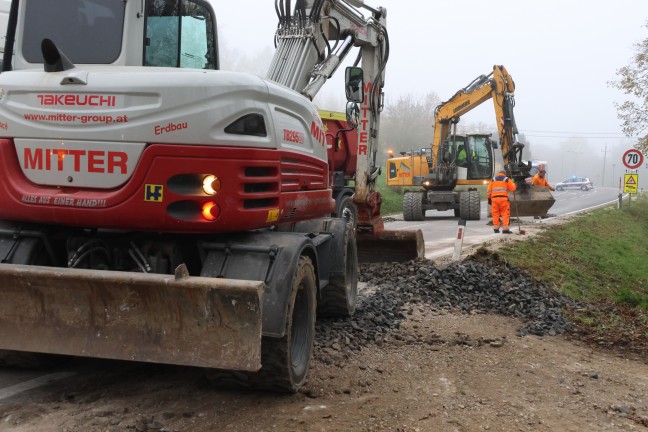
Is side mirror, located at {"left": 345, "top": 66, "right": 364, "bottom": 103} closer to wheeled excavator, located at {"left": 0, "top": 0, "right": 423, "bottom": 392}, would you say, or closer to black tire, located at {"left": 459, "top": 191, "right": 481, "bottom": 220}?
wheeled excavator, located at {"left": 0, "top": 0, "right": 423, "bottom": 392}

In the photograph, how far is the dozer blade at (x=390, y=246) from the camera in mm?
9547

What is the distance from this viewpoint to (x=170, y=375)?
4.42 m

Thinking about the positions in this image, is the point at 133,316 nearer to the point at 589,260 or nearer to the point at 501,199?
the point at 589,260

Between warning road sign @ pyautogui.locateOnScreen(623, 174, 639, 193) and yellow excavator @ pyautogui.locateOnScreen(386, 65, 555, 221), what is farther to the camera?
warning road sign @ pyautogui.locateOnScreen(623, 174, 639, 193)

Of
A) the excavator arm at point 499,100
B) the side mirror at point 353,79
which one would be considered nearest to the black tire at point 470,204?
the excavator arm at point 499,100

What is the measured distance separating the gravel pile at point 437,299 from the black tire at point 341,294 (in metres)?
0.10

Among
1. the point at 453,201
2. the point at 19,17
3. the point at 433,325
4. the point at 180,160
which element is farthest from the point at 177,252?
the point at 453,201

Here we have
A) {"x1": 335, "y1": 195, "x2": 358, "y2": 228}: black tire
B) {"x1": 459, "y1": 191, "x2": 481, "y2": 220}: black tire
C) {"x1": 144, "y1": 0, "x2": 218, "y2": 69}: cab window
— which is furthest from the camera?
{"x1": 459, "y1": 191, "x2": 481, "y2": 220}: black tire

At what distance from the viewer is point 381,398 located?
163 inches

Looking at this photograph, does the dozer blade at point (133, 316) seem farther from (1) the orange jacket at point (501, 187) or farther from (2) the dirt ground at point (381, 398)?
(1) the orange jacket at point (501, 187)

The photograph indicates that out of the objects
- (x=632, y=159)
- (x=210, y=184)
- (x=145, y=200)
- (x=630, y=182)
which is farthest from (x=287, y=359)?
(x=630, y=182)

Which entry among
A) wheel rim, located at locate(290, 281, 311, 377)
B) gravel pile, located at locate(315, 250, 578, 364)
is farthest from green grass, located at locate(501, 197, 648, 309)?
wheel rim, located at locate(290, 281, 311, 377)

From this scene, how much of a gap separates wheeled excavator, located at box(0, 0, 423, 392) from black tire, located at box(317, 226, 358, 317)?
1529mm

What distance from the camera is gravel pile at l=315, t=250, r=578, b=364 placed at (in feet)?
18.6
